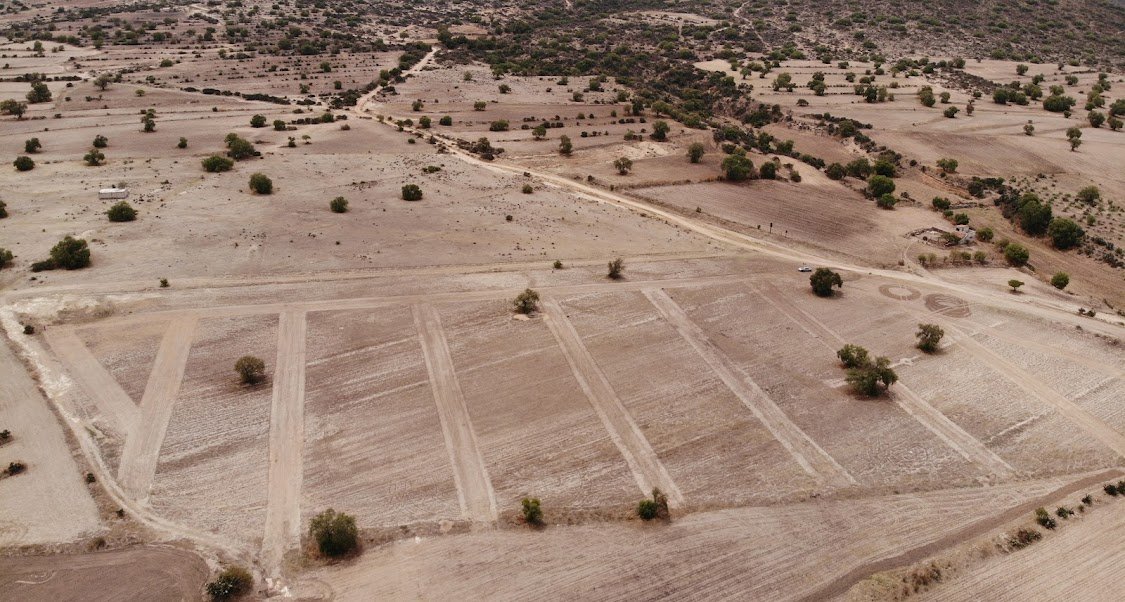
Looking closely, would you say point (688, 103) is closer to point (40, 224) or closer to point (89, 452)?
point (40, 224)

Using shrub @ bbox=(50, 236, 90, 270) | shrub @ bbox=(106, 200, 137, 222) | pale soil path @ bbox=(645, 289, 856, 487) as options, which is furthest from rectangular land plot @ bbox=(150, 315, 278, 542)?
pale soil path @ bbox=(645, 289, 856, 487)

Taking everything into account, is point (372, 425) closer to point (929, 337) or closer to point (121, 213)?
point (929, 337)

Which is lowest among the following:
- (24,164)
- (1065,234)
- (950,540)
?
(950,540)

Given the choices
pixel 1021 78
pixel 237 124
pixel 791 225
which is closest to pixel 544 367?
pixel 791 225

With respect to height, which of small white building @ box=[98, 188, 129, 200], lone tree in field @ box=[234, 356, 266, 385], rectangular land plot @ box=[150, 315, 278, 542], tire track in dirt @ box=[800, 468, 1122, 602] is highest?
small white building @ box=[98, 188, 129, 200]

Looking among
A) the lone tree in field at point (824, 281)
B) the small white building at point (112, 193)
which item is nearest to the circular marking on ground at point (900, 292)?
the lone tree in field at point (824, 281)

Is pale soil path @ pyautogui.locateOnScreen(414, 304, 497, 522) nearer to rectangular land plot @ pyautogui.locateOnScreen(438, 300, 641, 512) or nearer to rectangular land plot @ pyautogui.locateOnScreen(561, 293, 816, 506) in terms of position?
rectangular land plot @ pyautogui.locateOnScreen(438, 300, 641, 512)

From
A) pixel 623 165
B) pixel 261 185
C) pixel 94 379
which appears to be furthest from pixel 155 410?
pixel 623 165
